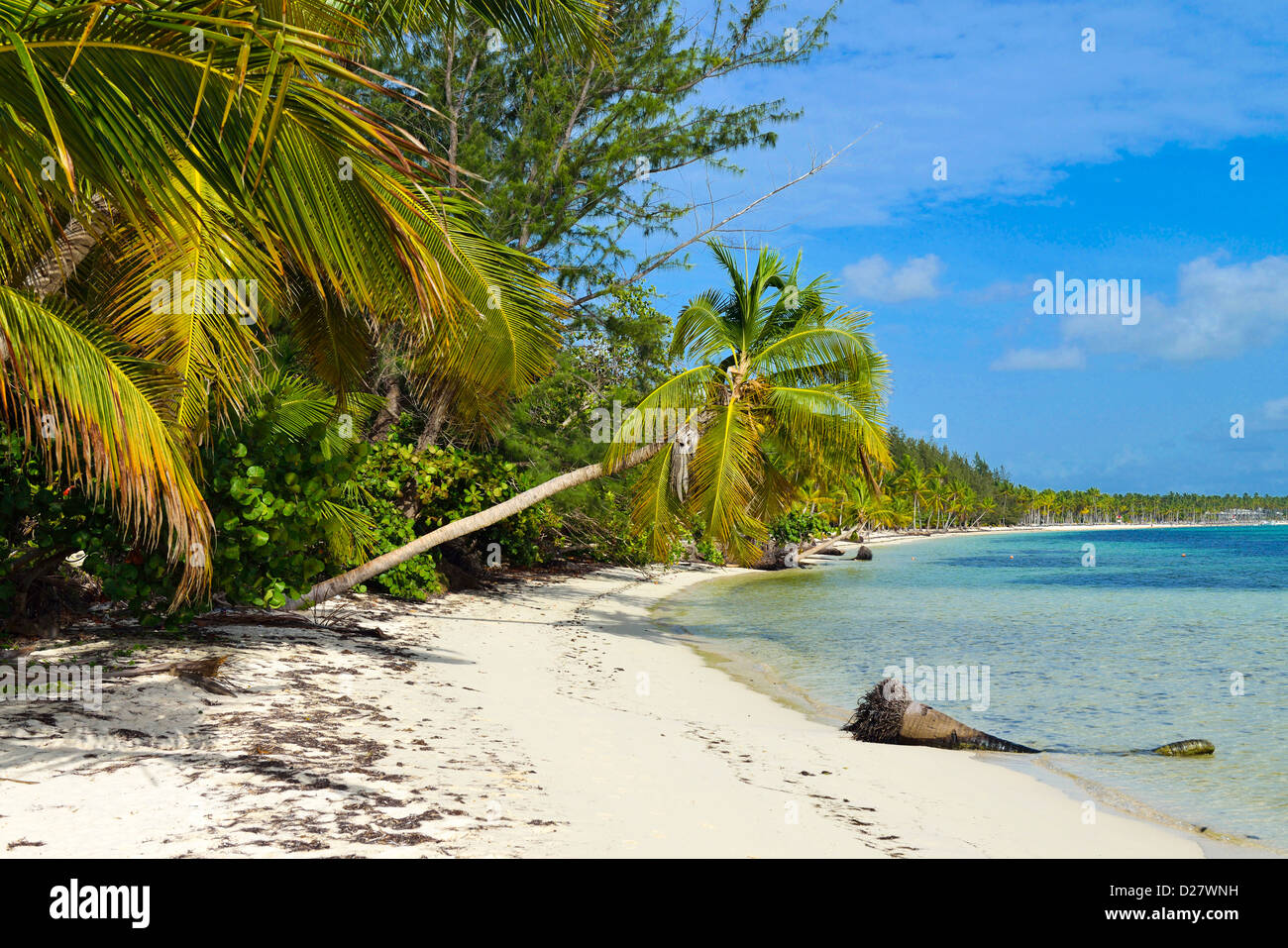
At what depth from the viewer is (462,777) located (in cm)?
542

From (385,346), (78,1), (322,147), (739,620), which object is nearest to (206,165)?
(322,147)

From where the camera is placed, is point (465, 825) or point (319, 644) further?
point (319, 644)

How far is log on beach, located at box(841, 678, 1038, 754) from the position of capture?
8.51 meters

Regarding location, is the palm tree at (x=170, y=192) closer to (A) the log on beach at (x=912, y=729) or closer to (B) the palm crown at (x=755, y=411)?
(A) the log on beach at (x=912, y=729)

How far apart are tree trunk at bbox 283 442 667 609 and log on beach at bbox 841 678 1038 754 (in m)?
5.58

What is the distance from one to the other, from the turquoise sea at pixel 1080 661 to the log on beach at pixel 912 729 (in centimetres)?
69

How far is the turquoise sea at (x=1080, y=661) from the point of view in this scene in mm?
8203

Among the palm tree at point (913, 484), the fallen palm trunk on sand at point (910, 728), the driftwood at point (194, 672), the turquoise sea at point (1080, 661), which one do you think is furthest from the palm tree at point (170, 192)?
the palm tree at point (913, 484)

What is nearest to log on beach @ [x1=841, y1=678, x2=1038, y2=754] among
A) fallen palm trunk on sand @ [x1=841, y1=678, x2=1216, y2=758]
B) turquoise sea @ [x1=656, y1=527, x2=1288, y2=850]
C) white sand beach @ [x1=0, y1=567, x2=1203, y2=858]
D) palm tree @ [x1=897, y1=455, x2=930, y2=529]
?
fallen palm trunk on sand @ [x1=841, y1=678, x2=1216, y2=758]

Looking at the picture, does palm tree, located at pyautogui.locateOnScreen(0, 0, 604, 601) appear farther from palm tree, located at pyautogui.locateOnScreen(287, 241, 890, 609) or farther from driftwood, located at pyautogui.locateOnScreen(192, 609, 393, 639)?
palm tree, located at pyautogui.locateOnScreen(287, 241, 890, 609)

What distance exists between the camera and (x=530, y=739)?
6.74 metres

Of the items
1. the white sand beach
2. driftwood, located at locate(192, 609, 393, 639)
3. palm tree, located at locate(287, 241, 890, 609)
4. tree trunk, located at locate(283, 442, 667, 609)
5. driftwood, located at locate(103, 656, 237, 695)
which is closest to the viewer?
the white sand beach
